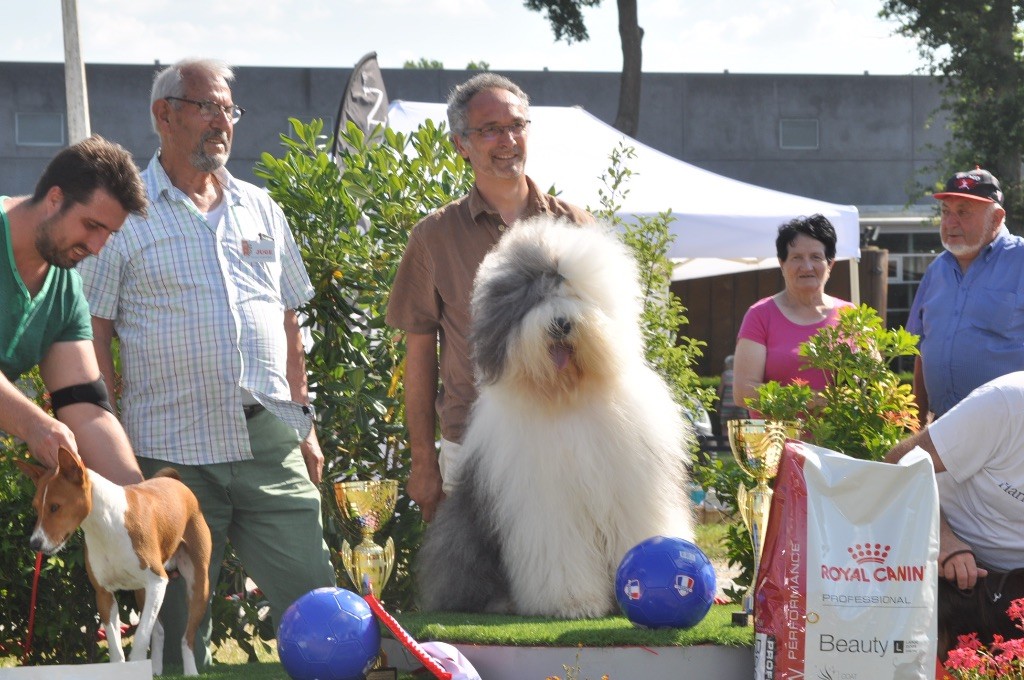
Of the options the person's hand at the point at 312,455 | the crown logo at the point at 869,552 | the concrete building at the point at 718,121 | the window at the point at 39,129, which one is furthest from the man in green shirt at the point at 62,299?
the window at the point at 39,129

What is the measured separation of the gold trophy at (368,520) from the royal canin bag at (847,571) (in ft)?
3.54

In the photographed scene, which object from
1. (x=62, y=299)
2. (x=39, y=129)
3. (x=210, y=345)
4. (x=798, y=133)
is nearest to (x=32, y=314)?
(x=62, y=299)

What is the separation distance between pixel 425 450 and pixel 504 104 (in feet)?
3.55

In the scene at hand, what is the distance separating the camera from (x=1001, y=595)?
330cm

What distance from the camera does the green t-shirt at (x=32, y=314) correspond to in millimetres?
2836

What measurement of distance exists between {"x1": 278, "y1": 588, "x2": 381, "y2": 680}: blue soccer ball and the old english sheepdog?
54 centimetres

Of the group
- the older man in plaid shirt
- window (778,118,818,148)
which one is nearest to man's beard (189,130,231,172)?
the older man in plaid shirt

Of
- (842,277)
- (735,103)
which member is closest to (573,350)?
(842,277)

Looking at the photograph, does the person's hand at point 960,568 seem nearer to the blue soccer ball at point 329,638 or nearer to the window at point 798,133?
the blue soccer ball at point 329,638

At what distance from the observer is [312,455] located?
12.7 feet

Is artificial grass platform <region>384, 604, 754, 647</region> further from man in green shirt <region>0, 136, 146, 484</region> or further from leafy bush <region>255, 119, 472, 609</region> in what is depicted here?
leafy bush <region>255, 119, 472, 609</region>

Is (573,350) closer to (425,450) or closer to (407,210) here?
(425,450)

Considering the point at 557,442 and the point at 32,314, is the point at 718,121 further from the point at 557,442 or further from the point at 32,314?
the point at 32,314

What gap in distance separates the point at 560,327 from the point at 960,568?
136 centimetres
